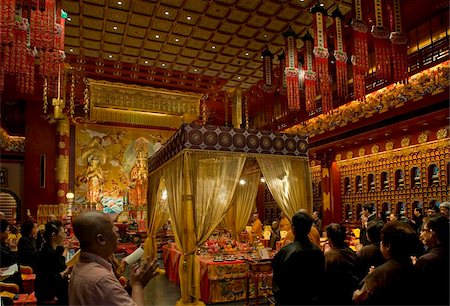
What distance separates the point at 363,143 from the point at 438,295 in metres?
9.65

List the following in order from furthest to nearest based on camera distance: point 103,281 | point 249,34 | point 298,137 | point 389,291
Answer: point 249,34 → point 298,137 → point 389,291 → point 103,281

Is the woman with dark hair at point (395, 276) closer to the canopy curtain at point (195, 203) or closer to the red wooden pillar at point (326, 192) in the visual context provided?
the canopy curtain at point (195, 203)

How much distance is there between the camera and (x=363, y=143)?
36.5 feet

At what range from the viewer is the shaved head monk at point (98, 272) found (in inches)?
60.4

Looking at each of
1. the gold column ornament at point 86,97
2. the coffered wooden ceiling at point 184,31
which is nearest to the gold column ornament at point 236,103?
the coffered wooden ceiling at point 184,31

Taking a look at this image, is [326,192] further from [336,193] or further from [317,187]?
[317,187]

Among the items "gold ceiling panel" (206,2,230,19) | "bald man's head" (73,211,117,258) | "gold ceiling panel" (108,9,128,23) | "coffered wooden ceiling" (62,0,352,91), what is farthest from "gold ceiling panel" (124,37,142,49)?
"bald man's head" (73,211,117,258)

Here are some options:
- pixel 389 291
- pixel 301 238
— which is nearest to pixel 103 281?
pixel 389 291

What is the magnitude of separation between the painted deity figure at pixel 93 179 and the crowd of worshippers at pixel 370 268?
41.2ft

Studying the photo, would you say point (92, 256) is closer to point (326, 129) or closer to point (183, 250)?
point (183, 250)

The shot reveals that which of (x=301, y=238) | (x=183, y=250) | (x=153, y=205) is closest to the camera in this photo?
(x=301, y=238)

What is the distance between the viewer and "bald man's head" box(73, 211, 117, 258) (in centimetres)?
169

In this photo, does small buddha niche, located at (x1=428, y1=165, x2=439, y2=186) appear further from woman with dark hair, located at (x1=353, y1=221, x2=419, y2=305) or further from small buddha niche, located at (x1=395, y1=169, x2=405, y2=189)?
woman with dark hair, located at (x1=353, y1=221, x2=419, y2=305)

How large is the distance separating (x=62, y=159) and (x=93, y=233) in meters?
13.5
